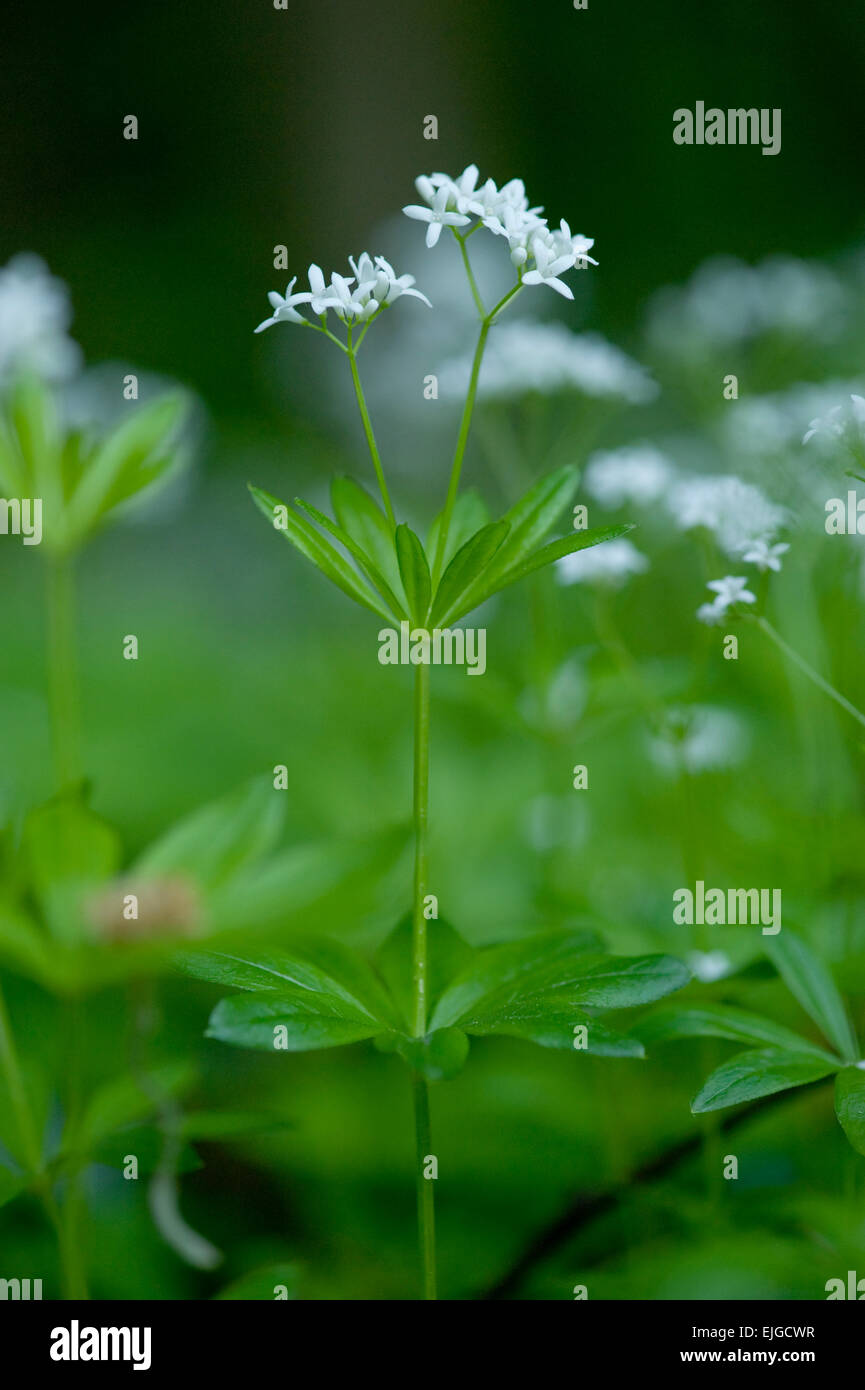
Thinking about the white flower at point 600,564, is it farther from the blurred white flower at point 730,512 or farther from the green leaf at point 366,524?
the green leaf at point 366,524

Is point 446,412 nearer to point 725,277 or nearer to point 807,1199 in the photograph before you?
point 725,277

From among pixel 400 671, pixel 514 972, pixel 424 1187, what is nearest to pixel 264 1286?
pixel 424 1187

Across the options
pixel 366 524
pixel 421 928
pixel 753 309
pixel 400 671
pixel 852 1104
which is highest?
pixel 753 309

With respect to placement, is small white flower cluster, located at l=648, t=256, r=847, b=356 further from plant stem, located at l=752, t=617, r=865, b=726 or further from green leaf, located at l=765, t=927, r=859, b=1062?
green leaf, located at l=765, t=927, r=859, b=1062

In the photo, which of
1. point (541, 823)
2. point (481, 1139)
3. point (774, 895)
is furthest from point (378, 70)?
point (481, 1139)

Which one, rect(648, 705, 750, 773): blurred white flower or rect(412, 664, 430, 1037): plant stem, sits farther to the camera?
rect(648, 705, 750, 773): blurred white flower

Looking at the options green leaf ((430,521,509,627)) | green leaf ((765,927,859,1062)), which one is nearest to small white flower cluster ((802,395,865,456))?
green leaf ((430,521,509,627))

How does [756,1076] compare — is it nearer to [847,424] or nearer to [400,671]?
[847,424]
